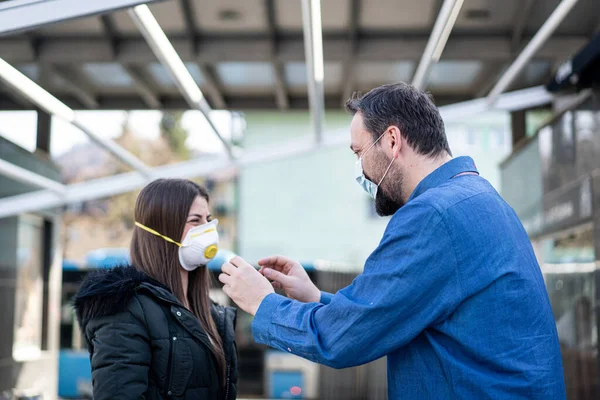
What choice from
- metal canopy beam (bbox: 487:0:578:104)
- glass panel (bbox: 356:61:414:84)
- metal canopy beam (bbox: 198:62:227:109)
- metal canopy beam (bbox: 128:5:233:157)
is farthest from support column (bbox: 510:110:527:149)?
metal canopy beam (bbox: 128:5:233:157)

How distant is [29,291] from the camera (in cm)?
1147

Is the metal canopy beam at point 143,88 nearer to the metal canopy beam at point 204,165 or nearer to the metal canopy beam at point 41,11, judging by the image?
the metal canopy beam at point 204,165

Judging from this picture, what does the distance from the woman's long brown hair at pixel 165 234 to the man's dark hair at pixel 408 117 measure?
126 centimetres

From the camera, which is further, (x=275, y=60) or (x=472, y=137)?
(x=472, y=137)

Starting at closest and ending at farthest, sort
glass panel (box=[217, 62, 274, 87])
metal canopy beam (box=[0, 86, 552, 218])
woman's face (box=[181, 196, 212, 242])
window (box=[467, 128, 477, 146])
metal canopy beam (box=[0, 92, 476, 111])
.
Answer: woman's face (box=[181, 196, 212, 242]) < glass panel (box=[217, 62, 274, 87]) < metal canopy beam (box=[0, 86, 552, 218]) < metal canopy beam (box=[0, 92, 476, 111]) < window (box=[467, 128, 477, 146])

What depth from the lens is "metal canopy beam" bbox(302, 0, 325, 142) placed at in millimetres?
4919

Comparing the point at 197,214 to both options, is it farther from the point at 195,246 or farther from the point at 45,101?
the point at 45,101

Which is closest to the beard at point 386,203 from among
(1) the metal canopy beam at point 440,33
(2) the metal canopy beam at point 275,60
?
(1) the metal canopy beam at point 440,33

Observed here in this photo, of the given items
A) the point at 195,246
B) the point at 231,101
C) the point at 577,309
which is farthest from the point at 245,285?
the point at 231,101

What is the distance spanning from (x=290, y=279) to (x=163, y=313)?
533 mm

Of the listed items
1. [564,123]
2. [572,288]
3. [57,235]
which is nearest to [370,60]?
[564,123]

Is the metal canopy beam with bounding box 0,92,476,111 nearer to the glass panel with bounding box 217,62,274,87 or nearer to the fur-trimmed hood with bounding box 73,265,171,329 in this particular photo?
the glass panel with bounding box 217,62,274,87

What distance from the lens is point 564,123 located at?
8.67 meters

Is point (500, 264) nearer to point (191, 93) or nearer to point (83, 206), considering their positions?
point (191, 93)
